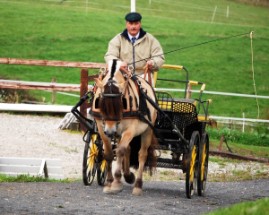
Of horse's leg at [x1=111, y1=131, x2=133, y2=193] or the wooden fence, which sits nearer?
horse's leg at [x1=111, y1=131, x2=133, y2=193]

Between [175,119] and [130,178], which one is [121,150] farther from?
[175,119]

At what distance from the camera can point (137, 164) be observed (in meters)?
14.0

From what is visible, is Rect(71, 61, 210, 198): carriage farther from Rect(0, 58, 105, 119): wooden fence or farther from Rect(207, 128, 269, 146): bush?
Rect(207, 128, 269, 146): bush

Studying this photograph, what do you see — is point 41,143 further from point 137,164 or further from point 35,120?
point 137,164

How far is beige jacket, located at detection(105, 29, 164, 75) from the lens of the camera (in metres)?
14.0

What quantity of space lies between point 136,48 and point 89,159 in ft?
5.14

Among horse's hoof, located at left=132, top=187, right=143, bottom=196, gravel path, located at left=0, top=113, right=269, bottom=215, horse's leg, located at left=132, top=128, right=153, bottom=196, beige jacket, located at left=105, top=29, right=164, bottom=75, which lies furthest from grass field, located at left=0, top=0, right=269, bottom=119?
horse's hoof, located at left=132, top=187, right=143, bottom=196

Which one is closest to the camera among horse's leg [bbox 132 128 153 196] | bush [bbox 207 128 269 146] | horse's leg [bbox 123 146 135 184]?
horse's leg [bbox 132 128 153 196]

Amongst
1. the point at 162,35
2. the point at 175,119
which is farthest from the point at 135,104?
the point at 162,35

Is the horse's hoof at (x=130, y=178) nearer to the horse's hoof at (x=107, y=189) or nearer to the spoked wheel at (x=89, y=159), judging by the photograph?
the spoked wheel at (x=89, y=159)

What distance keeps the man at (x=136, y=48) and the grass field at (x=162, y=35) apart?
79.8ft

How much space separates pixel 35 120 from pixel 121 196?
12.7 meters

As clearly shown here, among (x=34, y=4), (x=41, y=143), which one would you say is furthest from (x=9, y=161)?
(x=34, y=4)

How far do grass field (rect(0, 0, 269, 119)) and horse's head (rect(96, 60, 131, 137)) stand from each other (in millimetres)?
25680
